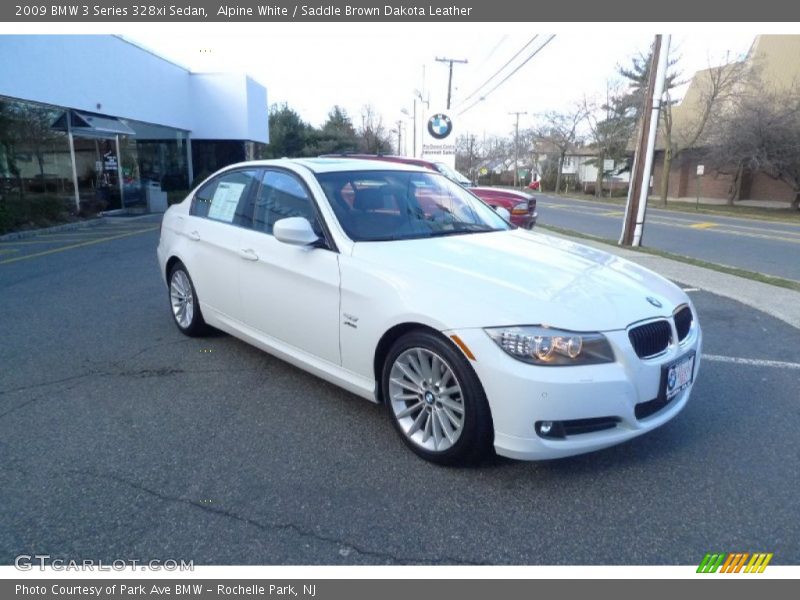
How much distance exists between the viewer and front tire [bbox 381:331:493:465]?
314 centimetres

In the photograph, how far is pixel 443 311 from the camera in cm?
320

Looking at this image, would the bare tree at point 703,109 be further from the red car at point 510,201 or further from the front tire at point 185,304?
the front tire at point 185,304

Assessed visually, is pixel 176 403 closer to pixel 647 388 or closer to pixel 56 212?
pixel 647 388

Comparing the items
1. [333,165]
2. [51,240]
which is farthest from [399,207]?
[51,240]

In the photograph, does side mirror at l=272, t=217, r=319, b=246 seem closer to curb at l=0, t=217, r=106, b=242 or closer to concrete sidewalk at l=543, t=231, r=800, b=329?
concrete sidewalk at l=543, t=231, r=800, b=329

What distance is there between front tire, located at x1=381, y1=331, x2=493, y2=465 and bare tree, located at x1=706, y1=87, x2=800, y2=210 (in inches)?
1302

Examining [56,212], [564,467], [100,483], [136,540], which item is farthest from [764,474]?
[56,212]

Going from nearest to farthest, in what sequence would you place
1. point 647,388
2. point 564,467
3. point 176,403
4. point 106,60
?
point 647,388 → point 564,467 → point 176,403 → point 106,60

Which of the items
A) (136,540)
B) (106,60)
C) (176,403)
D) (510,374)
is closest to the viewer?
(136,540)

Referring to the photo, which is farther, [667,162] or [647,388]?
[667,162]

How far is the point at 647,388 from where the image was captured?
10.4ft

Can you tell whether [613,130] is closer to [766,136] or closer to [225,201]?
[766,136]

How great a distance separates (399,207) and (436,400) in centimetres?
167

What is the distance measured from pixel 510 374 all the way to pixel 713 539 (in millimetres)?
1188
